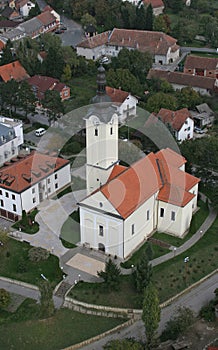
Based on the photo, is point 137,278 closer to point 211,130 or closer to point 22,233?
point 22,233

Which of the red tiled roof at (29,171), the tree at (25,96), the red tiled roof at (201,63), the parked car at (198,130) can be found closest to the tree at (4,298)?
the red tiled roof at (29,171)

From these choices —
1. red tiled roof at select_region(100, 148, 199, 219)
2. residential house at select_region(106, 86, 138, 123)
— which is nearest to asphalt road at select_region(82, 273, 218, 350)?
red tiled roof at select_region(100, 148, 199, 219)

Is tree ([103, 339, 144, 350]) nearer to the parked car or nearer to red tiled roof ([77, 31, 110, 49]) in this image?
the parked car

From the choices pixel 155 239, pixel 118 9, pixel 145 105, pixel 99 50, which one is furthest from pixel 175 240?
pixel 118 9

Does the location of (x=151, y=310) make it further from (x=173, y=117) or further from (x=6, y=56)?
(x=6, y=56)

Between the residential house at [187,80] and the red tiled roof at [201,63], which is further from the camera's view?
the red tiled roof at [201,63]

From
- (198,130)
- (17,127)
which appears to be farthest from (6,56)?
(198,130)

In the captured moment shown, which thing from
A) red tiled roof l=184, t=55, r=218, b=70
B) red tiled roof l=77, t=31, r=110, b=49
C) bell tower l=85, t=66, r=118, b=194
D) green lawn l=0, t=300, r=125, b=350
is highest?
bell tower l=85, t=66, r=118, b=194

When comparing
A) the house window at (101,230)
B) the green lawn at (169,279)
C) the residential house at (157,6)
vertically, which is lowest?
the green lawn at (169,279)

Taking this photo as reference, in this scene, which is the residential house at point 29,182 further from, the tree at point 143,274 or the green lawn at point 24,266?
the tree at point 143,274
